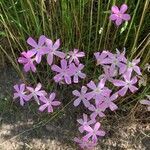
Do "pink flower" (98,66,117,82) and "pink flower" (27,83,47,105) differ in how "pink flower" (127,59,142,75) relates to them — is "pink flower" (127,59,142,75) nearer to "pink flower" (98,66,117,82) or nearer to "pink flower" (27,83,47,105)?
"pink flower" (98,66,117,82)

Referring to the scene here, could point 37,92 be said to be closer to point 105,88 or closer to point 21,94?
point 21,94

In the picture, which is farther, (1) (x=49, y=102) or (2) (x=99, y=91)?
(1) (x=49, y=102)

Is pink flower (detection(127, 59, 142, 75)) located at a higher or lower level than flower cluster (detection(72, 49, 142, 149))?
higher

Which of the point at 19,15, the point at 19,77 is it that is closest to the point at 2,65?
the point at 19,77

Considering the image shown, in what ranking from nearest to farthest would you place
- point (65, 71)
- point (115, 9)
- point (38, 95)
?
point (115, 9)
point (65, 71)
point (38, 95)

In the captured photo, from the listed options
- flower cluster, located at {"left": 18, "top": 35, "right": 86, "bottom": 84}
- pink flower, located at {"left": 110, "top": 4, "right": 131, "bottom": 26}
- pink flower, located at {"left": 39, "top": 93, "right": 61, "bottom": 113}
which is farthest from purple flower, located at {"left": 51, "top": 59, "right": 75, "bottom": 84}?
pink flower, located at {"left": 110, "top": 4, "right": 131, "bottom": 26}

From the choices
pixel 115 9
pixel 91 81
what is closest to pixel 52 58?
pixel 91 81

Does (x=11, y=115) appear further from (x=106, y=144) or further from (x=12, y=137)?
(x=106, y=144)
